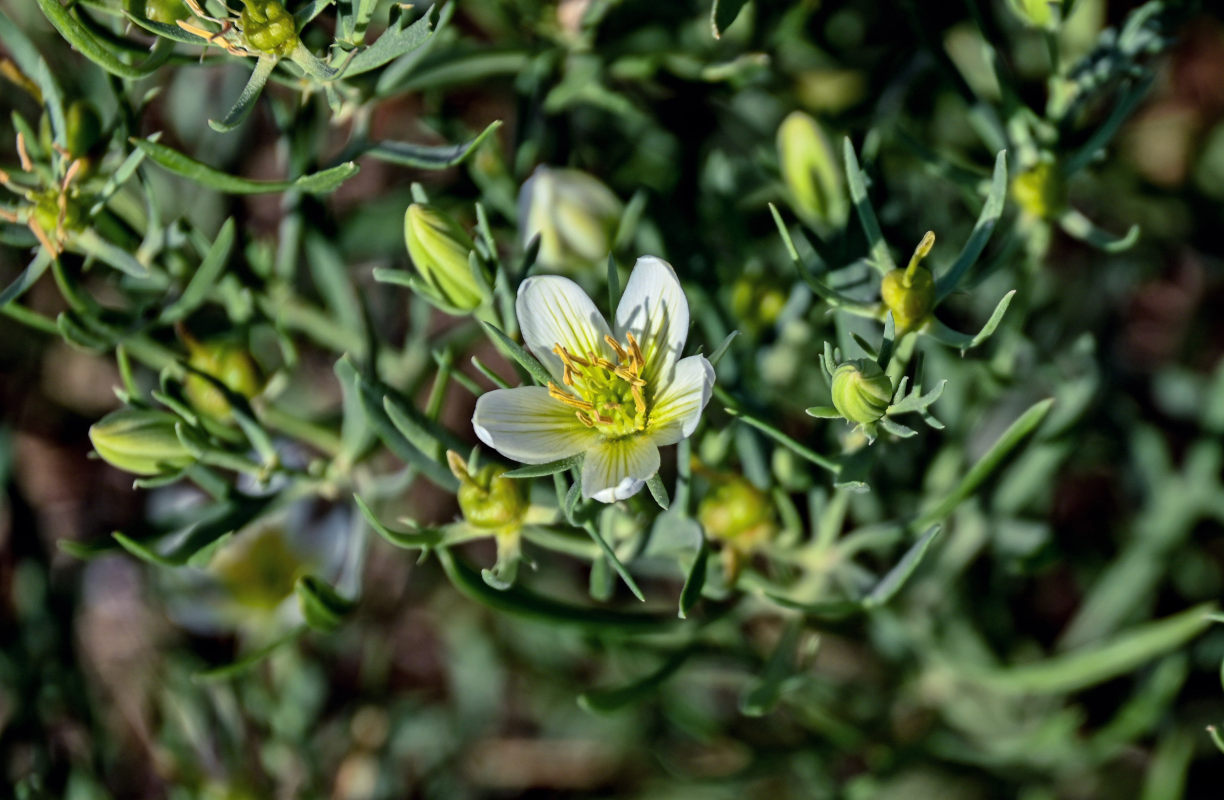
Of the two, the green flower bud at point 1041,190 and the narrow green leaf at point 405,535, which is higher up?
the green flower bud at point 1041,190

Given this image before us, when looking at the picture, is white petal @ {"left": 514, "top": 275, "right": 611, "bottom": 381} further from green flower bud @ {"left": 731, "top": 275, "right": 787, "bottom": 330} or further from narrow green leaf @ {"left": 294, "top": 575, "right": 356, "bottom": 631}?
narrow green leaf @ {"left": 294, "top": 575, "right": 356, "bottom": 631}

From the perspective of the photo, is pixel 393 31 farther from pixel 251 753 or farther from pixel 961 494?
pixel 251 753

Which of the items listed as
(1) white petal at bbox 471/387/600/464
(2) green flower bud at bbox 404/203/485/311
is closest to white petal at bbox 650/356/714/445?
(1) white petal at bbox 471/387/600/464

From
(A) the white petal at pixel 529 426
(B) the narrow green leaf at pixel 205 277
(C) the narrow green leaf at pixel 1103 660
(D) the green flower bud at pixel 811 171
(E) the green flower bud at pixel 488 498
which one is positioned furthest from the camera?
(C) the narrow green leaf at pixel 1103 660

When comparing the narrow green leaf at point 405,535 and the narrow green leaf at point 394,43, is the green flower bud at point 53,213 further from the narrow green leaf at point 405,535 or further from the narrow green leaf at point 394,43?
the narrow green leaf at point 405,535

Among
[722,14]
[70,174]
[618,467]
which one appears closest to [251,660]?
[618,467]

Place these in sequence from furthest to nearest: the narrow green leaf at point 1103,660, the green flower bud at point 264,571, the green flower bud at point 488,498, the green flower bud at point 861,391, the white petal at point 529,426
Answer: the green flower bud at point 264,571
the narrow green leaf at point 1103,660
the green flower bud at point 488,498
the white petal at point 529,426
the green flower bud at point 861,391

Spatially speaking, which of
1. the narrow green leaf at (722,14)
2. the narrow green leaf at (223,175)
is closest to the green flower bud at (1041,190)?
the narrow green leaf at (722,14)

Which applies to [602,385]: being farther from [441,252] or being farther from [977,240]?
[977,240]
